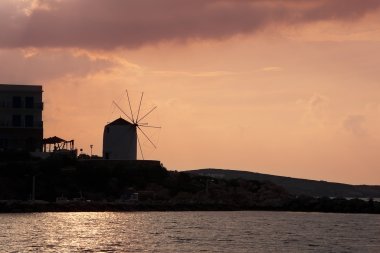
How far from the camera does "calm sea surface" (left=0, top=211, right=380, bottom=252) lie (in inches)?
2210

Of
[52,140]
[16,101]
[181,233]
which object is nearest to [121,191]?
[52,140]

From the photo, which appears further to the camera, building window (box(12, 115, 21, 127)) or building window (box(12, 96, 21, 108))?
building window (box(12, 96, 21, 108))

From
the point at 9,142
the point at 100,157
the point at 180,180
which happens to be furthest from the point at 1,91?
→ the point at 180,180

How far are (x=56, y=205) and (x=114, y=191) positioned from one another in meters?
12.1

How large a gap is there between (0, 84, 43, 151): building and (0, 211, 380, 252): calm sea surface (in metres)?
23.7

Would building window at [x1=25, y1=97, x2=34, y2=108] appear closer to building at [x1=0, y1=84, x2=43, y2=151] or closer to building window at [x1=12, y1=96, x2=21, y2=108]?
building at [x1=0, y1=84, x2=43, y2=151]

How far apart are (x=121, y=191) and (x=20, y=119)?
16836 mm

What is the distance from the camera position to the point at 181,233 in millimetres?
66375

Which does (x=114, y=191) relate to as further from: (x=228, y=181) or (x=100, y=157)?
(x=228, y=181)

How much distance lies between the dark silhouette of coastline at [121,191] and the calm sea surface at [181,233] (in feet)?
20.9

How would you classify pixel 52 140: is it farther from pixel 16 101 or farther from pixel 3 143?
pixel 16 101

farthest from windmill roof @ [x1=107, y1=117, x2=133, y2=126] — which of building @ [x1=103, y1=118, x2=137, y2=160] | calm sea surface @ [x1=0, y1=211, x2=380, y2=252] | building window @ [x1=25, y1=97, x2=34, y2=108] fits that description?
calm sea surface @ [x1=0, y1=211, x2=380, y2=252]

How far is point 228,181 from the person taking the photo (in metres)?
119

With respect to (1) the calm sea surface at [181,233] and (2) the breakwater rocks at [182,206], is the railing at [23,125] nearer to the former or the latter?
(2) the breakwater rocks at [182,206]
